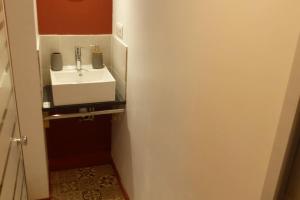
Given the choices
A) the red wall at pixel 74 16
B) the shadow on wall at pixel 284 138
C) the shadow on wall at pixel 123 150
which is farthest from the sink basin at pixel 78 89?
the shadow on wall at pixel 284 138

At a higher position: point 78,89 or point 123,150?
point 78,89

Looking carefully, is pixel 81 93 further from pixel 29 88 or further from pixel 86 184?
pixel 86 184

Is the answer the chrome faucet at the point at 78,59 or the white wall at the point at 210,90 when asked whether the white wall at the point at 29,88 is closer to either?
the chrome faucet at the point at 78,59

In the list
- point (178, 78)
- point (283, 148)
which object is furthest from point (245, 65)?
point (178, 78)

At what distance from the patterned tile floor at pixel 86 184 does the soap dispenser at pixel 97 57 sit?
101cm

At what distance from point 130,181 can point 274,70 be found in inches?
A: 70.8

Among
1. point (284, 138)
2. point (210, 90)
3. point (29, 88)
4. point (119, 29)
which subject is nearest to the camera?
point (284, 138)

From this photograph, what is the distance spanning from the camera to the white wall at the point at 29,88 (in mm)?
1972

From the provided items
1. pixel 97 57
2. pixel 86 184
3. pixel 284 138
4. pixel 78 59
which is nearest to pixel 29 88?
pixel 78 59

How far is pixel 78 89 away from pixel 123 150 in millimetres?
651

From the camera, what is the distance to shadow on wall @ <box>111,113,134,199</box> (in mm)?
2391

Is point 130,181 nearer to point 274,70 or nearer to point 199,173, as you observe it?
point 199,173

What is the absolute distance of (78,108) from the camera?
2322mm

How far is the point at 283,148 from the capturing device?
2.66 feet
